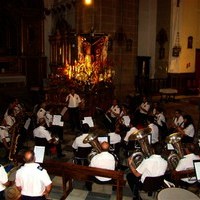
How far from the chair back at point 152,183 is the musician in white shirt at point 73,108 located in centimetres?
671

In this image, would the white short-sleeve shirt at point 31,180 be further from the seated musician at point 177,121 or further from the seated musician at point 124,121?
the seated musician at point 177,121

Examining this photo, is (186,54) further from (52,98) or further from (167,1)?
(52,98)

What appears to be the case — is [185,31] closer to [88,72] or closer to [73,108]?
[88,72]

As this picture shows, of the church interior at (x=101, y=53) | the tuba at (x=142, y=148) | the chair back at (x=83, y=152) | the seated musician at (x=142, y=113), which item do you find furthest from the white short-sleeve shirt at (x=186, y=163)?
the church interior at (x=101, y=53)

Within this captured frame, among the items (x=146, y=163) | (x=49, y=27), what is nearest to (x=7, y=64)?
(x=49, y=27)

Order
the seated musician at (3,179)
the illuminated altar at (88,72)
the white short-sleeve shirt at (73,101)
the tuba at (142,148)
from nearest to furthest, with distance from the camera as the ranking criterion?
the seated musician at (3,179)
the tuba at (142,148)
the white short-sleeve shirt at (73,101)
the illuminated altar at (88,72)

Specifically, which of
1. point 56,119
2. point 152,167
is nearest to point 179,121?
point 56,119

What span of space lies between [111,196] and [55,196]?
129cm

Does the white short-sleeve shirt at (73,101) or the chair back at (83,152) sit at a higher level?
the white short-sleeve shirt at (73,101)

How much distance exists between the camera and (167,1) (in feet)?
70.2

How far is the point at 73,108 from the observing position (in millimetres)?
13180

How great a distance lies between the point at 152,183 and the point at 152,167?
0.33 meters

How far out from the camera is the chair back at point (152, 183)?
6664mm

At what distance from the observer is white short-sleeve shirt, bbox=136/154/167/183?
6.68m
